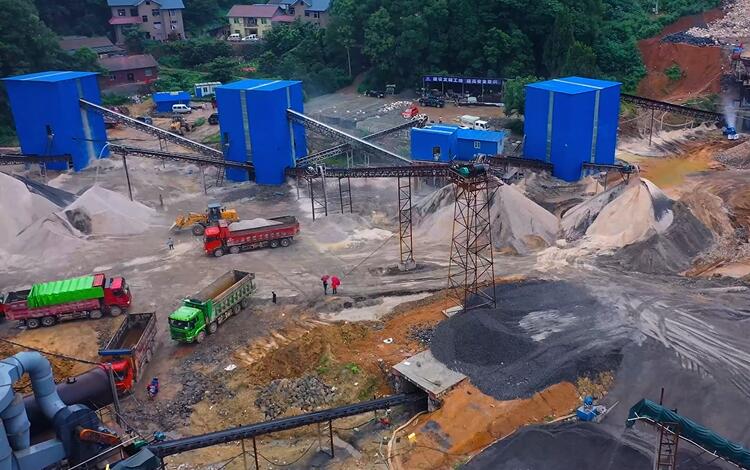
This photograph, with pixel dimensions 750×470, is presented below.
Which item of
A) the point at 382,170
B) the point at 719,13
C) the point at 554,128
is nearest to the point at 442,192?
the point at 382,170

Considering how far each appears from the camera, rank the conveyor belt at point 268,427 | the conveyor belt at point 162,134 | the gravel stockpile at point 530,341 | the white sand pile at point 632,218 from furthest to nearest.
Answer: the conveyor belt at point 162,134 → the white sand pile at point 632,218 → the gravel stockpile at point 530,341 → the conveyor belt at point 268,427

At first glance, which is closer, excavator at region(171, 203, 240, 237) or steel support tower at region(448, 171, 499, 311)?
steel support tower at region(448, 171, 499, 311)

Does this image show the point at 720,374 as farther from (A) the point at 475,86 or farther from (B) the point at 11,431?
(A) the point at 475,86

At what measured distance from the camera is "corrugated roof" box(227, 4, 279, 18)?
102 metres

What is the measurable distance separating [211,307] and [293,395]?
6716 millimetres

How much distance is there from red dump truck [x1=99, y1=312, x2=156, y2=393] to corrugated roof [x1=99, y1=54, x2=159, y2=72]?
2364 inches

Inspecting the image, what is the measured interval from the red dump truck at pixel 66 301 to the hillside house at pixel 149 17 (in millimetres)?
73154

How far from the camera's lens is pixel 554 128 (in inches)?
1802

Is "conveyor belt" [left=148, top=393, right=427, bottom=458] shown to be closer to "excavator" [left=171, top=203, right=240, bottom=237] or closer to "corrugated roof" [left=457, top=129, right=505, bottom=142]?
"excavator" [left=171, top=203, right=240, bottom=237]

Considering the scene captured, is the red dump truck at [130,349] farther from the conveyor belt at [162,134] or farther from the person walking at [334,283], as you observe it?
the conveyor belt at [162,134]

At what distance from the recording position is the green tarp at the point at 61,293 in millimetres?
30638

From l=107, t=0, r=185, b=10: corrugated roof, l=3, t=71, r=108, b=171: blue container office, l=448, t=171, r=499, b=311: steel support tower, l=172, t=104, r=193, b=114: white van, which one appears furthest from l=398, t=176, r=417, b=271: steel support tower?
l=107, t=0, r=185, b=10: corrugated roof

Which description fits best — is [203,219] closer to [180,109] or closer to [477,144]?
[477,144]

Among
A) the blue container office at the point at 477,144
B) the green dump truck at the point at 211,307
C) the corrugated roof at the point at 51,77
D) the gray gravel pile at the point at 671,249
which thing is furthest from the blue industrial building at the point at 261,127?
the gray gravel pile at the point at 671,249
